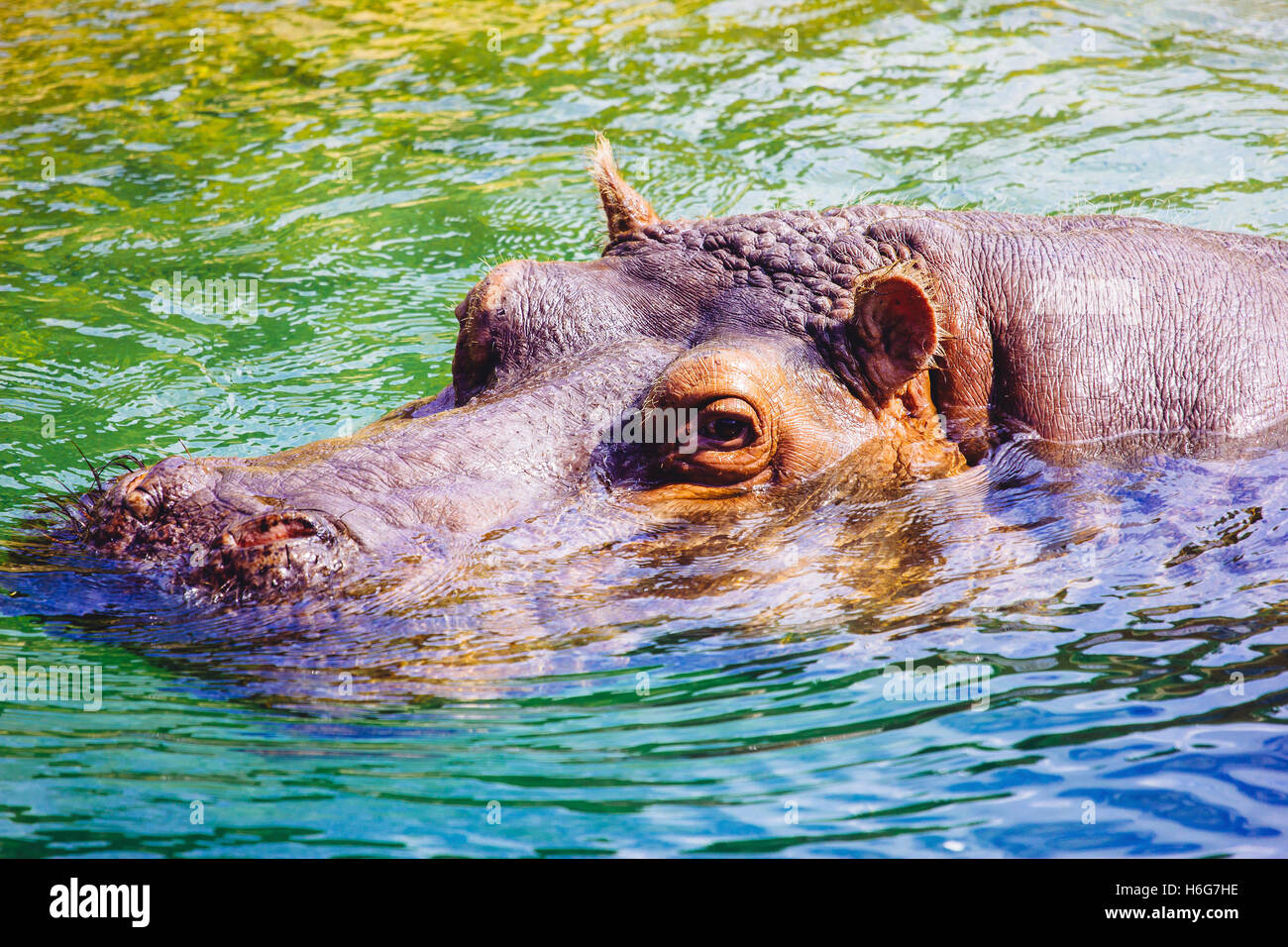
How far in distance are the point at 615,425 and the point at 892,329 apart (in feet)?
4.15

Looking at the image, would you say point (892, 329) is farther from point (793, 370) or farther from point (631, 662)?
point (631, 662)

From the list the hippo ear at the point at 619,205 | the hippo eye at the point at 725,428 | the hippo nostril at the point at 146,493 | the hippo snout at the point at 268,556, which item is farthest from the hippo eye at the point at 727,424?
the hippo nostril at the point at 146,493

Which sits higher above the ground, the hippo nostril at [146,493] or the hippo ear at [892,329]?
the hippo ear at [892,329]

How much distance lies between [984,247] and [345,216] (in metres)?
7.27

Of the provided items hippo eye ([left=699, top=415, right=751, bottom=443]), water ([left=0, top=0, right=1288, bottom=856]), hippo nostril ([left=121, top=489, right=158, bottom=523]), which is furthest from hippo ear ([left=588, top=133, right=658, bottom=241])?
hippo nostril ([left=121, top=489, right=158, bottom=523])

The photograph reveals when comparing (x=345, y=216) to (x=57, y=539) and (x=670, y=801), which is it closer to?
(x=57, y=539)

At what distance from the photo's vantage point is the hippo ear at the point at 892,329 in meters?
5.85

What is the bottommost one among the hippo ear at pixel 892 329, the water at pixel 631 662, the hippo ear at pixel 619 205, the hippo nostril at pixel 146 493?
the water at pixel 631 662

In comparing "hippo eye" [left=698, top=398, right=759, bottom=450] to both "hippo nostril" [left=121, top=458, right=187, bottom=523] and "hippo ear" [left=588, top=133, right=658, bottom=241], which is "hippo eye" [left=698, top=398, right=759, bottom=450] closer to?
"hippo ear" [left=588, top=133, right=658, bottom=241]

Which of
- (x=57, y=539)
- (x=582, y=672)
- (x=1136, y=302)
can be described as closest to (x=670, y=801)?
(x=582, y=672)

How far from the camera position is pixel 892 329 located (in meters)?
5.98

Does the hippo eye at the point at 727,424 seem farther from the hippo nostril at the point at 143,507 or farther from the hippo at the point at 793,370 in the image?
the hippo nostril at the point at 143,507

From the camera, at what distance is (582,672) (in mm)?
5184

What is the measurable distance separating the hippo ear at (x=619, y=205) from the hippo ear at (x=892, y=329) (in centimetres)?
138
